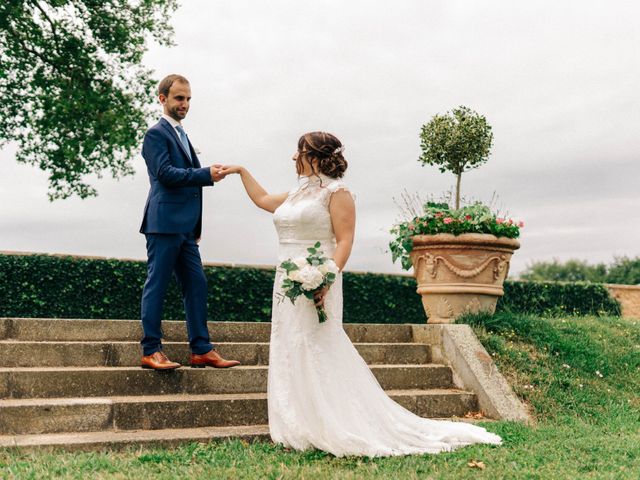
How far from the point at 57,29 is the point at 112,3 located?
136 centimetres

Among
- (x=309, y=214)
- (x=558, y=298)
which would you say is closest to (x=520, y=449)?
(x=309, y=214)

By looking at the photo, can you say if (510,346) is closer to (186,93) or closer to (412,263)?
(412,263)

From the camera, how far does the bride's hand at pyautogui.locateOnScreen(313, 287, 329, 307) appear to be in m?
4.39

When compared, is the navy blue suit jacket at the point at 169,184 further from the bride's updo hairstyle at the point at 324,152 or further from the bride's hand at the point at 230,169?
the bride's updo hairstyle at the point at 324,152

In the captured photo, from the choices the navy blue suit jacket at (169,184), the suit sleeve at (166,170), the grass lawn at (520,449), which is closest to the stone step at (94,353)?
the navy blue suit jacket at (169,184)

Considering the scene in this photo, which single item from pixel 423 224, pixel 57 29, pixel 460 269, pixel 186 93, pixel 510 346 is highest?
pixel 57 29

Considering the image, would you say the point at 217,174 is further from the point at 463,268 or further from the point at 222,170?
the point at 463,268

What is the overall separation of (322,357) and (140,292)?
286 inches

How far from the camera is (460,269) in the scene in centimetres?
784

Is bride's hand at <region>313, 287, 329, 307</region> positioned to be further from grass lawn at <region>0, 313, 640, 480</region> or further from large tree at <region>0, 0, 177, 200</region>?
large tree at <region>0, 0, 177, 200</region>

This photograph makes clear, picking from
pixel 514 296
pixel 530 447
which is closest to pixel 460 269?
pixel 530 447

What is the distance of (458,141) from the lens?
8.99 metres

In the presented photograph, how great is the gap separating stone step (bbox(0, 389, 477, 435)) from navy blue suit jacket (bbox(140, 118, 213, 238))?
1.33 metres

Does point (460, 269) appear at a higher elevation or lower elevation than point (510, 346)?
higher
